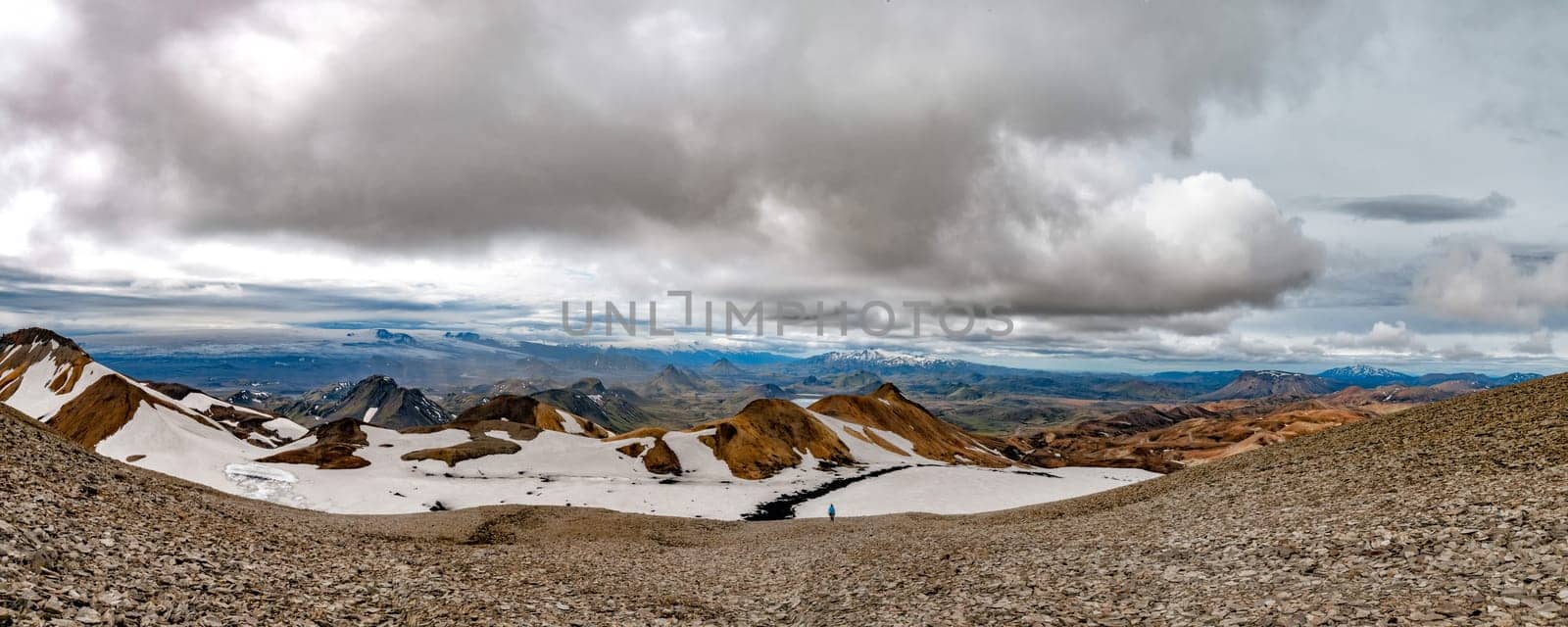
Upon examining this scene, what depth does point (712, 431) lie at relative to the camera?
121 meters

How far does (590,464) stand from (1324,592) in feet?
316

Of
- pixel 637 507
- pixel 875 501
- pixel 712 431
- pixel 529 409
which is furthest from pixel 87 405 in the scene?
pixel 875 501

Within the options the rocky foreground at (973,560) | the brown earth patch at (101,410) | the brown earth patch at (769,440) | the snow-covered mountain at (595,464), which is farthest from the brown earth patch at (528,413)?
the rocky foreground at (973,560)

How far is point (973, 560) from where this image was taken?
84.5ft

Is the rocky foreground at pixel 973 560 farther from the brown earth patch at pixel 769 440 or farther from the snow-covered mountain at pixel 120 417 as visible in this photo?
the brown earth patch at pixel 769 440

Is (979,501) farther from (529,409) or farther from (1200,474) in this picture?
(529,409)

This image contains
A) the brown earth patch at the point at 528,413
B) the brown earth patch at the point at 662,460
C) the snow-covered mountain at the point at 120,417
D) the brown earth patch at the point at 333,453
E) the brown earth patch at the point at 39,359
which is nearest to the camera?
the brown earth patch at the point at 333,453

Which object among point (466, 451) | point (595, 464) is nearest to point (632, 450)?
point (595, 464)

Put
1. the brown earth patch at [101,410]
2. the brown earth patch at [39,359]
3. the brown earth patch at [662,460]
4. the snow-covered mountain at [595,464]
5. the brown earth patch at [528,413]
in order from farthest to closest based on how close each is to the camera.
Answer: the brown earth patch at [528,413], the brown earth patch at [39,359], the brown earth patch at [101,410], the brown earth patch at [662,460], the snow-covered mountain at [595,464]

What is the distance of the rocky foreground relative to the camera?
14.1 m

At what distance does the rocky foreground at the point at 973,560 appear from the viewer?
46.3 ft

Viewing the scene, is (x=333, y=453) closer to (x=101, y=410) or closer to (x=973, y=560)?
(x=101, y=410)

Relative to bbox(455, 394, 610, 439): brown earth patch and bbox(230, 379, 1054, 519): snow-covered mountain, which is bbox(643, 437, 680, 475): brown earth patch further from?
bbox(455, 394, 610, 439): brown earth patch

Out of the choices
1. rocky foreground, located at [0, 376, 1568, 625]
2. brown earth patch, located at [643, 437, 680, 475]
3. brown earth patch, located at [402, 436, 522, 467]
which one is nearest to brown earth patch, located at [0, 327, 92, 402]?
brown earth patch, located at [402, 436, 522, 467]
